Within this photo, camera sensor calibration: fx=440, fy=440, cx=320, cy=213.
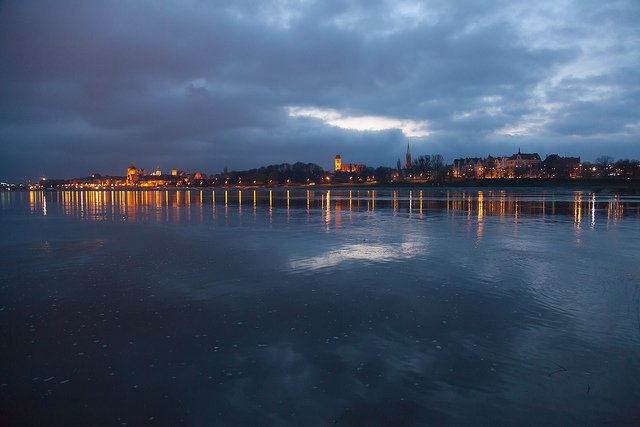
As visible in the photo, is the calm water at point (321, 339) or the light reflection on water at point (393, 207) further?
the light reflection on water at point (393, 207)

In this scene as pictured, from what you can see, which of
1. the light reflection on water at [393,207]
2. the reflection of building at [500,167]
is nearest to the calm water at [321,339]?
the light reflection on water at [393,207]

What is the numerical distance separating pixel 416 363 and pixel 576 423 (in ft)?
5.91

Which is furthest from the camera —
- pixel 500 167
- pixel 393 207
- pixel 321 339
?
pixel 500 167

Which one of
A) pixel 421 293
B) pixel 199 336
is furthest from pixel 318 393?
pixel 421 293

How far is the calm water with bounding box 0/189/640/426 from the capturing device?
15.2 ft

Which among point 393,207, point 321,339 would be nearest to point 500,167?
point 393,207

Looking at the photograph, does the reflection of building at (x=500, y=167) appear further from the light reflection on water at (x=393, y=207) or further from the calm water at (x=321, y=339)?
the calm water at (x=321, y=339)

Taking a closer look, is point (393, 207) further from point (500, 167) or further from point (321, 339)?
point (500, 167)

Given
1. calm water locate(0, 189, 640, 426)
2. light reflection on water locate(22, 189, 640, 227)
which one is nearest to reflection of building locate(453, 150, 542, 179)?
light reflection on water locate(22, 189, 640, 227)

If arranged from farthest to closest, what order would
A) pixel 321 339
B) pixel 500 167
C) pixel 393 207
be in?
pixel 500 167, pixel 393 207, pixel 321 339

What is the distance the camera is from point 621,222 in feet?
73.1

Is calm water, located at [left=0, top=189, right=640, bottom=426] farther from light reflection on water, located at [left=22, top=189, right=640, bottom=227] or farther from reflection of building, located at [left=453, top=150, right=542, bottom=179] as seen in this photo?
reflection of building, located at [left=453, top=150, right=542, bottom=179]

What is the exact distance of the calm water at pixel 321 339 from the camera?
182 inches

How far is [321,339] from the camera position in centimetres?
632
